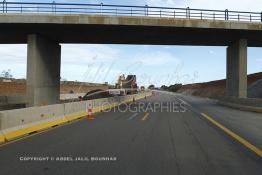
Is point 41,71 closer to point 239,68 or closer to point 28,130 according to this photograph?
point 28,130

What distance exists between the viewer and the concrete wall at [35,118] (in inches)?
434

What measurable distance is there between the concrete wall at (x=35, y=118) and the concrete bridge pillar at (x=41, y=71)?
6.33 m

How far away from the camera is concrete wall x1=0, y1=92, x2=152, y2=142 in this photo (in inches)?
434

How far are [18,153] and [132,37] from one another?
22.1 metres

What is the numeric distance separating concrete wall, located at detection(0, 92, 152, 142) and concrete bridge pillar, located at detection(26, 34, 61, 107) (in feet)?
20.8

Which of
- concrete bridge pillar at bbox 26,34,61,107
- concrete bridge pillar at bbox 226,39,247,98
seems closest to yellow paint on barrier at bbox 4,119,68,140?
concrete bridge pillar at bbox 26,34,61,107

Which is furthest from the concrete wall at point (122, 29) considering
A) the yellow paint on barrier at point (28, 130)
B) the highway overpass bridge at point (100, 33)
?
the yellow paint on barrier at point (28, 130)

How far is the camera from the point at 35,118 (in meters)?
13.4

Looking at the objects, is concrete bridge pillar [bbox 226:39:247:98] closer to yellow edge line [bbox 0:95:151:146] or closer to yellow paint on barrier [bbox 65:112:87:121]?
yellow paint on barrier [bbox 65:112:87:121]

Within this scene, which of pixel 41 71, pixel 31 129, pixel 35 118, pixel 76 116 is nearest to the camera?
pixel 31 129

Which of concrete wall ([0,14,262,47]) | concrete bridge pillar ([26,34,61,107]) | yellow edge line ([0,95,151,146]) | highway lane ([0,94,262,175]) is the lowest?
highway lane ([0,94,262,175])

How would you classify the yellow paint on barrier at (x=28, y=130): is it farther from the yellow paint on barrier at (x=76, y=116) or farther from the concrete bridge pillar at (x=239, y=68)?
the concrete bridge pillar at (x=239, y=68)

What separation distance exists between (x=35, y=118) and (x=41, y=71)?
14.0 meters

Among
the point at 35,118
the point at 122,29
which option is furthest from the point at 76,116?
the point at 122,29
